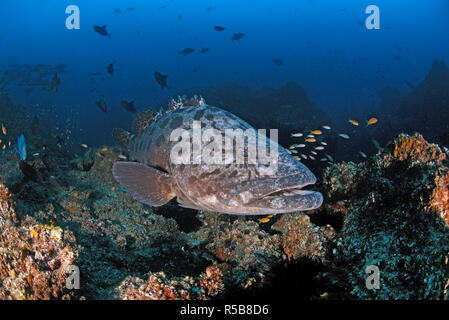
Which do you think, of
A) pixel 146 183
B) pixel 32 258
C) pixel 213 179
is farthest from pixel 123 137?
pixel 213 179

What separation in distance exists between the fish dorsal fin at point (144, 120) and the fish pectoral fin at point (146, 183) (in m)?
1.64

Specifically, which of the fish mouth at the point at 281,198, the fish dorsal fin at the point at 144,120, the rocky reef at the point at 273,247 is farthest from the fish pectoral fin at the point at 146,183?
the fish dorsal fin at the point at 144,120

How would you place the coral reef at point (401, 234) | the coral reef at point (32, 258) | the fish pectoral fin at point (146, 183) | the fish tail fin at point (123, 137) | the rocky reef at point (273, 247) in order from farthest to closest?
the fish tail fin at point (123, 137) → the fish pectoral fin at point (146, 183) → the coral reef at point (32, 258) → the rocky reef at point (273, 247) → the coral reef at point (401, 234)

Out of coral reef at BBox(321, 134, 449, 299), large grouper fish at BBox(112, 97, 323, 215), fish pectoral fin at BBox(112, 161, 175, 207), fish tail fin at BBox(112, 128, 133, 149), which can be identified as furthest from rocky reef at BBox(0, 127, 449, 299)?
fish tail fin at BBox(112, 128, 133, 149)

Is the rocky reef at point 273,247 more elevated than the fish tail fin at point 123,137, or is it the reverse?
the fish tail fin at point 123,137

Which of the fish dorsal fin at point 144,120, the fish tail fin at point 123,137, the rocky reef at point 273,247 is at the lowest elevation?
the rocky reef at point 273,247

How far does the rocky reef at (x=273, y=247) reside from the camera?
1956mm

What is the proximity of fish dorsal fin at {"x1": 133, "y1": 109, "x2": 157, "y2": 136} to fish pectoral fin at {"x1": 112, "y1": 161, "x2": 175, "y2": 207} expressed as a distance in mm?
1644

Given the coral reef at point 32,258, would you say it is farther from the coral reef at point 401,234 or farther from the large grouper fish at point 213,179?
the coral reef at point 401,234

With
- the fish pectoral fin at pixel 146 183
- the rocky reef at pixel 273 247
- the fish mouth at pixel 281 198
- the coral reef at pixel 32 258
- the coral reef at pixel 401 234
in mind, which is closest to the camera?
the coral reef at pixel 401 234

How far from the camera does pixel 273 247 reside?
134 inches

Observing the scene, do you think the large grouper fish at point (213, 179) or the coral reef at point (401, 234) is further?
the large grouper fish at point (213, 179)

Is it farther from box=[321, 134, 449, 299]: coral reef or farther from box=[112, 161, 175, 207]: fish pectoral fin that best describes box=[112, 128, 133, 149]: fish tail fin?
box=[321, 134, 449, 299]: coral reef
